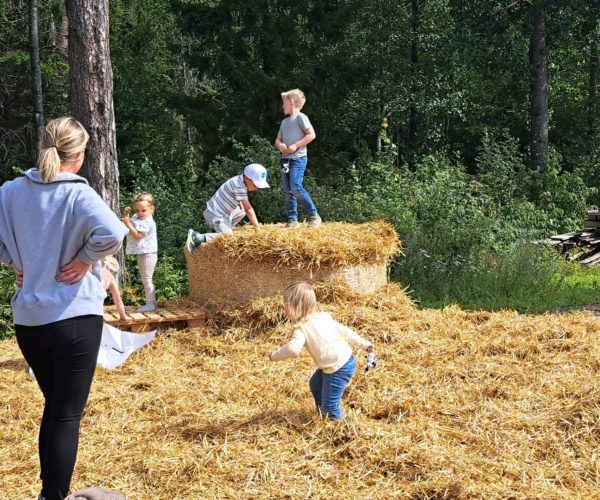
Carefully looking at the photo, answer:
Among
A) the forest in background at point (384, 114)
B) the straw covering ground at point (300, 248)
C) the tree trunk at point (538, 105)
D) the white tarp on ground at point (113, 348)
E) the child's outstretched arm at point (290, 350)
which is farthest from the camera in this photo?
the tree trunk at point (538, 105)

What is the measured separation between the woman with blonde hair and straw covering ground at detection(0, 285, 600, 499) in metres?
0.90

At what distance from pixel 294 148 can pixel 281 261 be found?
59.2 inches

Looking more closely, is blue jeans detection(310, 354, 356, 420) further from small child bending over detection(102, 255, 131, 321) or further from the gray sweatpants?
the gray sweatpants

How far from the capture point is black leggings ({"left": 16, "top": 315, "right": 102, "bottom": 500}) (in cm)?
322

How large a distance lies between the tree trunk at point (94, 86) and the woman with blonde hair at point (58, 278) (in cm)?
529

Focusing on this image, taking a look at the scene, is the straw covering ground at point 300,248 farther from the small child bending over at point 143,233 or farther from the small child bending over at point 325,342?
the small child bending over at point 325,342

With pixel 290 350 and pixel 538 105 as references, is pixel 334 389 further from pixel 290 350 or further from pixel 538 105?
pixel 538 105

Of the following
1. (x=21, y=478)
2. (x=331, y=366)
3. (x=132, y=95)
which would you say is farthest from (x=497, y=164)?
(x=21, y=478)

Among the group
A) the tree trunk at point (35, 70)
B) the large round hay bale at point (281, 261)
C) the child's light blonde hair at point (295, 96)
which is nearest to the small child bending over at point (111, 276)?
the large round hay bale at point (281, 261)

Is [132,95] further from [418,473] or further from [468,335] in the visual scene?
[418,473]

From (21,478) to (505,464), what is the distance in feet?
8.77

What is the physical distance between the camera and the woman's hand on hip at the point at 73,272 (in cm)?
327

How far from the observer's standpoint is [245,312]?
7.34 m

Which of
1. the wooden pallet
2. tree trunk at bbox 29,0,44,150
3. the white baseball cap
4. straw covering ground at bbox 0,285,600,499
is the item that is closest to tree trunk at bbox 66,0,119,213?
the wooden pallet
